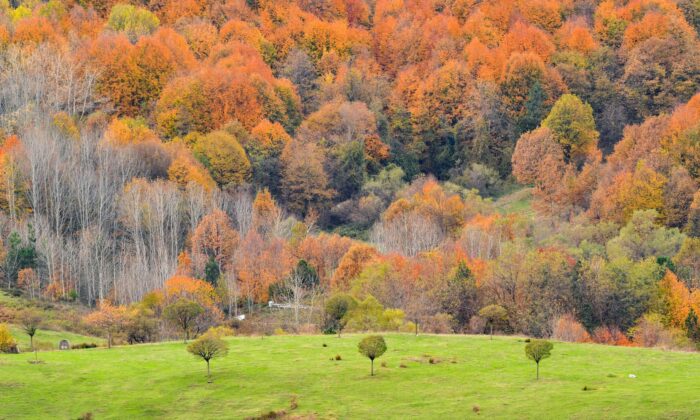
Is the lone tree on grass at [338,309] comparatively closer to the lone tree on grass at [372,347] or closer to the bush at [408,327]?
the bush at [408,327]

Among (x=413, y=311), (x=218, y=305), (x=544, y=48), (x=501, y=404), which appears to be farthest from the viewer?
(x=544, y=48)

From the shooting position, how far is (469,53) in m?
191

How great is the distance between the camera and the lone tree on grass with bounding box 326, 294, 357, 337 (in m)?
88.6

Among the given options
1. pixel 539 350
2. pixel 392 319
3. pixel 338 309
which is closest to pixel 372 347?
pixel 539 350

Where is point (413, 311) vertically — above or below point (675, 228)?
below

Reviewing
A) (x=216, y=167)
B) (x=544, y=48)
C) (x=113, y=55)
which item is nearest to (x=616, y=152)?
(x=544, y=48)

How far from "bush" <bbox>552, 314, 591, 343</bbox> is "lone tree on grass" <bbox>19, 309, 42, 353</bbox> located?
4079 cm

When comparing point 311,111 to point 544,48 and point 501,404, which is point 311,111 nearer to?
point 544,48

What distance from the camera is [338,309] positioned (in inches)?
3494

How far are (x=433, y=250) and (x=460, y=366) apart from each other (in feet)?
190

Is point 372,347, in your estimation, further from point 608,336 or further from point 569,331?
point 608,336

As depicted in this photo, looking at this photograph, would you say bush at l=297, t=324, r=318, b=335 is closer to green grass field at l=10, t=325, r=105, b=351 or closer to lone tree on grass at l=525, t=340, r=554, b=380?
green grass field at l=10, t=325, r=105, b=351

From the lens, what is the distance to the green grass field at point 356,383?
6084 centimetres

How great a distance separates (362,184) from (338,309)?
7396 cm
